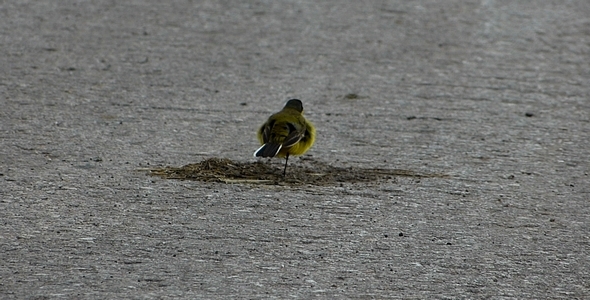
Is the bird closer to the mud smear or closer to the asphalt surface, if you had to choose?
the mud smear

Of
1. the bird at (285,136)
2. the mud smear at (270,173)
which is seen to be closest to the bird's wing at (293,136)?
the bird at (285,136)

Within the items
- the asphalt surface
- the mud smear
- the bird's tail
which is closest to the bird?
the bird's tail

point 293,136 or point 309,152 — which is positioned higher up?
point 293,136

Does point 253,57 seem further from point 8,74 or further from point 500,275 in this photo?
point 500,275

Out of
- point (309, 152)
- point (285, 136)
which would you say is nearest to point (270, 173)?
point (285, 136)

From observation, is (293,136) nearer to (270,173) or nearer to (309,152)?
(270,173)

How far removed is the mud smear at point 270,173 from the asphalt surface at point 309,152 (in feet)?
0.40

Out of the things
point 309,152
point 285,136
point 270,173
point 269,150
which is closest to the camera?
point 269,150

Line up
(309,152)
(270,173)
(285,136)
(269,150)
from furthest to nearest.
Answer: (309,152) < (270,173) < (285,136) < (269,150)

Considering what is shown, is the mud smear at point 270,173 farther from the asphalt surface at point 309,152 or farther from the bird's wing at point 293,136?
the bird's wing at point 293,136

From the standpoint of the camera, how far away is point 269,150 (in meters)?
6.97

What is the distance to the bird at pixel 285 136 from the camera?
23.1 ft

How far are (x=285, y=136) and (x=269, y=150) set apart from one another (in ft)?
0.68

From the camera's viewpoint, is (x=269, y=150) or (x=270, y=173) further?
(x=270, y=173)
